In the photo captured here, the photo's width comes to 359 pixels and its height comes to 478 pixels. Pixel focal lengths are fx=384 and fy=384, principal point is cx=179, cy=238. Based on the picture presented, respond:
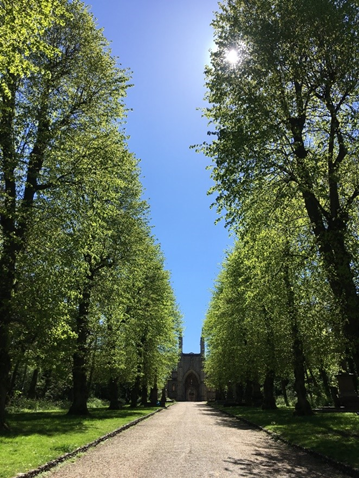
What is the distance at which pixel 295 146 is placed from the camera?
43.2 feet

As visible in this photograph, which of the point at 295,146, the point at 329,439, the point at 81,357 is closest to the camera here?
the point at 329,439

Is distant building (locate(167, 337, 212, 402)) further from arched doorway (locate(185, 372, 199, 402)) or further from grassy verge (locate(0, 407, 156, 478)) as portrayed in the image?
grassy verge (locate(0, 407, 156, 478))

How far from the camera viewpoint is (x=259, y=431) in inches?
623

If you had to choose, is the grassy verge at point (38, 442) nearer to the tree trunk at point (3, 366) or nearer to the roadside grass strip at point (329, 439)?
the tree trunk at point (3, 366)

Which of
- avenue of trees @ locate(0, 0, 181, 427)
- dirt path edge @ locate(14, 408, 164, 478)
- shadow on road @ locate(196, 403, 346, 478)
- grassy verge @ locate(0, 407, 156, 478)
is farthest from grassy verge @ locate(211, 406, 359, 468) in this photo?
avenue of trees @ locate(0, 0, 181, 427)

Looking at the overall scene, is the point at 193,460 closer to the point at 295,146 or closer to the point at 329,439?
the point at 329,439

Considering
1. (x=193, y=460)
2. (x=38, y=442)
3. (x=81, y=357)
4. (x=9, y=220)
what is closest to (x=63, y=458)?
(x=38, y=442)

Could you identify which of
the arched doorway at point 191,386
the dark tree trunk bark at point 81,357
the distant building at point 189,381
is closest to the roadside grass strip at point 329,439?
the dark tree trunk bark at point 81,357

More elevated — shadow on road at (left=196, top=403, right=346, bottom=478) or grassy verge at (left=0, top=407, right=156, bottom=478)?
grassy verge at (left=0, top=407, right=156, bottom=478)

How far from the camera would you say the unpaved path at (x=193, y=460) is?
7742 millimetres

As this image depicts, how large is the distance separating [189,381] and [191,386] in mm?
1321

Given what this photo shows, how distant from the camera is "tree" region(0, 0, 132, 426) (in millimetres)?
13508

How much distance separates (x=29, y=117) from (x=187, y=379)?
311 feet

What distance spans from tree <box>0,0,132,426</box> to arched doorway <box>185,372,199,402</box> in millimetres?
90636
